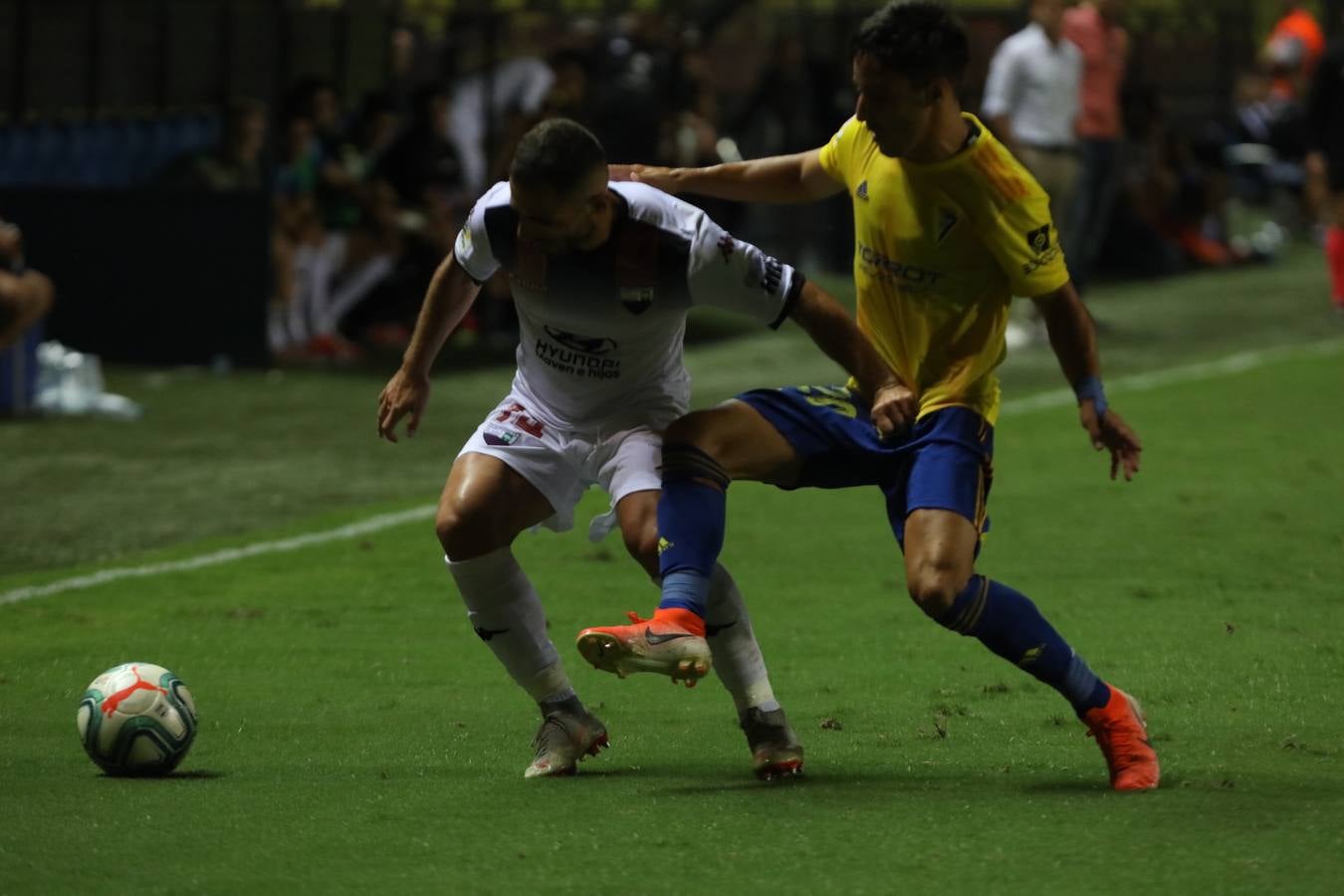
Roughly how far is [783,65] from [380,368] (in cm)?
547

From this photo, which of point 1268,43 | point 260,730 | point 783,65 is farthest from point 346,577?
point 1268,43

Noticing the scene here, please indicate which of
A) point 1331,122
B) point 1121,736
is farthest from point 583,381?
point 1331,122

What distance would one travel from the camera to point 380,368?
14.6 meters

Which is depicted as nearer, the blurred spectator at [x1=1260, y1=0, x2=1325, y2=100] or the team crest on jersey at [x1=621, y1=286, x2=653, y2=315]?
the team crest on jersey at [x1=621, y1=286, x2=653, y2=315]

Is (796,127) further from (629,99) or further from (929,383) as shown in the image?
(929,383)

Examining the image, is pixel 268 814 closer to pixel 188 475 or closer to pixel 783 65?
pixel 188 475

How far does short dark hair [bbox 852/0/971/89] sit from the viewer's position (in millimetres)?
5309


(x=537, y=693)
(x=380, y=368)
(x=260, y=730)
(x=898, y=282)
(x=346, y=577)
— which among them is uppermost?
(x=898, y=282)

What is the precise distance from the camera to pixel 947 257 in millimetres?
5586

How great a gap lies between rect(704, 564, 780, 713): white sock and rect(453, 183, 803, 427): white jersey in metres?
0.50

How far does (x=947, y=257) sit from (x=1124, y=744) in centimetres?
128

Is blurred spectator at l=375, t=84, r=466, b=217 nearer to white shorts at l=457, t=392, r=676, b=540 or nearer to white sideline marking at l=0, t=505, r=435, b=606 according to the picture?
white sideline marking at l=0, t=505, r=435, b=606

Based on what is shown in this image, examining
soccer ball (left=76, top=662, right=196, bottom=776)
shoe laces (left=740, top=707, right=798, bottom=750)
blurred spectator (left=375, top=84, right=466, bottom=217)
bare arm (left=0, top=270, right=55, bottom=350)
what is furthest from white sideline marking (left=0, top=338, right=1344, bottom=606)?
blurred spectator (left=375, top=84, right=466, bottom=217)

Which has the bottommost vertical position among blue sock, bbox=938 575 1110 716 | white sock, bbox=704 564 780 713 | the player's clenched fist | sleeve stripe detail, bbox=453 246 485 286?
white sock, bbox=704 564 780 713
